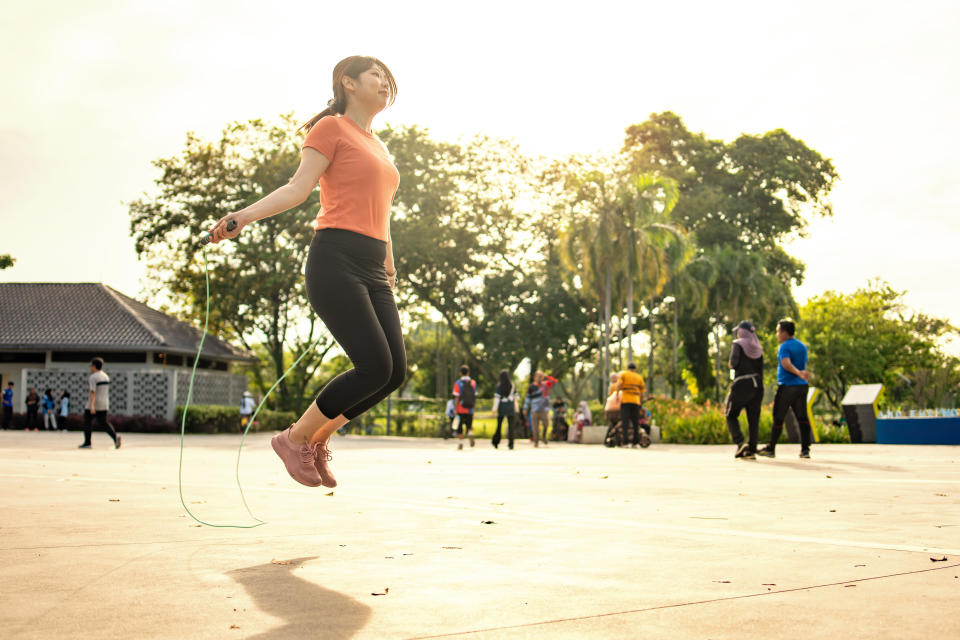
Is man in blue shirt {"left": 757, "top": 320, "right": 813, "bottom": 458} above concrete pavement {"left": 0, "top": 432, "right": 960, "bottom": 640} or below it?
above

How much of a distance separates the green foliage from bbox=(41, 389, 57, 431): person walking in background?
4292mm

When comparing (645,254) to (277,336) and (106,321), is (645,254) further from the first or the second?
(106,321)

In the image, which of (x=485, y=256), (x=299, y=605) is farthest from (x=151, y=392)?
(x=299, y=605)

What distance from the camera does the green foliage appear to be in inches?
1337

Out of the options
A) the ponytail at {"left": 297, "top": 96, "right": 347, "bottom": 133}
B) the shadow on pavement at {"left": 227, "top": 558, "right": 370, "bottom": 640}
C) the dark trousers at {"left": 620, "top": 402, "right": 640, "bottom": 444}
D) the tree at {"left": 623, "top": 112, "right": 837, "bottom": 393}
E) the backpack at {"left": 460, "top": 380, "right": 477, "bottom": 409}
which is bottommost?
the shadow on pavement at {"left": 227, "top": 558, "right": 370, "bottom": 640}

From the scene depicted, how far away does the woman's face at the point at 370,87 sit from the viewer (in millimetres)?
4941

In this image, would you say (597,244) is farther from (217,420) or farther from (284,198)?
(284,198)

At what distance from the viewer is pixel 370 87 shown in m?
4.94

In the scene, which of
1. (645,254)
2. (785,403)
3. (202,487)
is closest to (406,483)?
(202,487)

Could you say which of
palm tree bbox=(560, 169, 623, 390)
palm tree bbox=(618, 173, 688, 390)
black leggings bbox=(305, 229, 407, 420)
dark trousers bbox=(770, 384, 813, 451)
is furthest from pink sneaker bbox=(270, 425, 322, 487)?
palm tree bbox=(618, 173, 688, 390)

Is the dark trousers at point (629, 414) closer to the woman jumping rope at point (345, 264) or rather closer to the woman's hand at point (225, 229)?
the woman jumping rope at point (345, 264)

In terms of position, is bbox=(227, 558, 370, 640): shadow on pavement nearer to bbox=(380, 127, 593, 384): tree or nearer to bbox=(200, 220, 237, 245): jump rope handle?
bbox=(200, 220, 237, 245): jump rope handle

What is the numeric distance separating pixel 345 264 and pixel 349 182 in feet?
1.41

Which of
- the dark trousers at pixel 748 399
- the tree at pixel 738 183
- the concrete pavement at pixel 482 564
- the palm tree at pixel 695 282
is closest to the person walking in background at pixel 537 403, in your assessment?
the dark trousers at pixel 748 399
